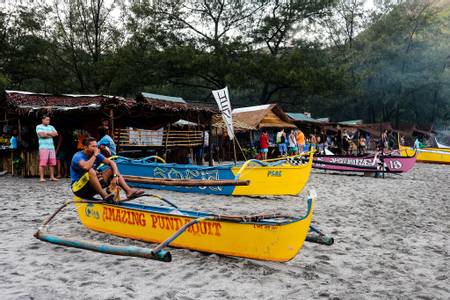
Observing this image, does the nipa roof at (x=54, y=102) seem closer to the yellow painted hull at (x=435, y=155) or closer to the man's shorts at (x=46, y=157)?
the man's shorts at (x=46, y=157)

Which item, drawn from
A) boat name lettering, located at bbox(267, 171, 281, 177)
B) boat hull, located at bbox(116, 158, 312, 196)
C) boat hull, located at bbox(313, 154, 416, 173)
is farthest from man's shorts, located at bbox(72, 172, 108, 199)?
boat hull, located at bbox(313, 154, 416, 173)

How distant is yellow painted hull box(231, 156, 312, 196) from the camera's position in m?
8.06

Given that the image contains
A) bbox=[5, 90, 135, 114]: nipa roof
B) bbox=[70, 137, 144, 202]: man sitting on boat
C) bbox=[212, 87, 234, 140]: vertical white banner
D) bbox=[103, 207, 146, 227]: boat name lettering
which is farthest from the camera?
bbox=[212, 87, 234, 140]: vertical white banner

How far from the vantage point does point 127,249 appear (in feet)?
12.1

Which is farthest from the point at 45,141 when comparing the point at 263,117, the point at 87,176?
the point at 263,117

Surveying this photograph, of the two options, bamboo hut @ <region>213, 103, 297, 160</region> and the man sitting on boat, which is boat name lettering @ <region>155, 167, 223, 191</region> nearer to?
the man sitting on boat

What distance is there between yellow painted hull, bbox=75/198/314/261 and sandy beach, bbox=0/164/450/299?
0.51 ft

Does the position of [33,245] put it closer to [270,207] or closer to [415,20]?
[270,207]

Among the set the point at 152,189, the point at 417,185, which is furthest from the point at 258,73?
the point at 152,189

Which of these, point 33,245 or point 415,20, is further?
point 415,20

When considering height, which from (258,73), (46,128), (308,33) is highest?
(308,33)

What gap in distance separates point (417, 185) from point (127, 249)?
10378mm

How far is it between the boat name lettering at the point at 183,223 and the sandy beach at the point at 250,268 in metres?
0.33

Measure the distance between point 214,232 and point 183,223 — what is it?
378 millimetres
